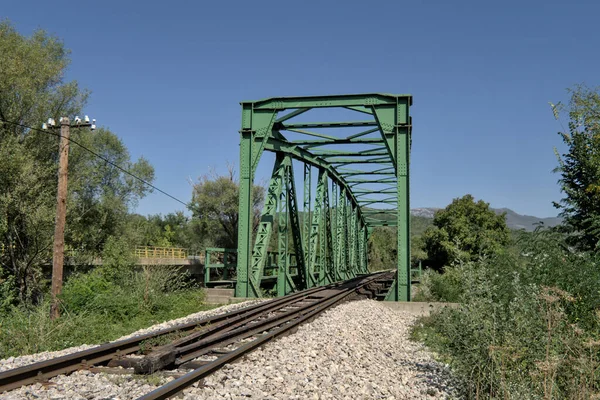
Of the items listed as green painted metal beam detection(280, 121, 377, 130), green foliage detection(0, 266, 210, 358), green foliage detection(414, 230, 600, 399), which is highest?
green painted metal beam detection(280, 121, 377, 130)

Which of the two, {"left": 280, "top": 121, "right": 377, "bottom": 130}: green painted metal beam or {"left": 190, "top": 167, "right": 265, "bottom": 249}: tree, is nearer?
{"left": 280, "top": 121, "right": 377, "bottom": 130}: green painted metal beam

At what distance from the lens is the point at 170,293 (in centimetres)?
1470

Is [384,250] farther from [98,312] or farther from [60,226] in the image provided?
[98,312]

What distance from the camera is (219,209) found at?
143 feet

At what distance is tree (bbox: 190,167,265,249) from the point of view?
43.2m

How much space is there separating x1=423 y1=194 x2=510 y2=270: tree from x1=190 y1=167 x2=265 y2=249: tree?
57.8 feet

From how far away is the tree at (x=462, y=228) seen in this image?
4462 cm

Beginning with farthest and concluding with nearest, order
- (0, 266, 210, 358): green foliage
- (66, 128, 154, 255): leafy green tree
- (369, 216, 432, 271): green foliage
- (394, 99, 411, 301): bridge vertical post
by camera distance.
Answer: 1. (369, 216, 432, 271): green foliage
2. (66, 128, 154, 255): leafy green tree
3. (394, 99, 411, 301): bridge vertical post
4. (0, 266, 210, 358): green foliage

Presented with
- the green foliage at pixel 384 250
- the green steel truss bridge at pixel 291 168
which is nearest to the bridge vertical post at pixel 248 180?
the green steel truss bridge at pixel 291 168

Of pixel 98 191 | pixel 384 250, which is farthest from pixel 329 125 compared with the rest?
pixel 384 250

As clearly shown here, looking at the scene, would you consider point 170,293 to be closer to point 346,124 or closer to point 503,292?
point 346,124

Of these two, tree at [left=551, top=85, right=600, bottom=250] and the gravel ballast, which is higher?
tree at [left=551, top=85, right=600, bottom=250]

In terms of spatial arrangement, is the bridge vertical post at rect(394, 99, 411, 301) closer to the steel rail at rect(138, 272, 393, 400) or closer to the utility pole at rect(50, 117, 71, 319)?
the steel rail at rect(138, 272, 393, 400)

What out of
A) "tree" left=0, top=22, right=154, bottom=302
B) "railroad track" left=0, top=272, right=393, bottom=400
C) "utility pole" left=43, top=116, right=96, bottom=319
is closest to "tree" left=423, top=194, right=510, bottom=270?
"tree" left=0, top=22, right=154, bottom=302
